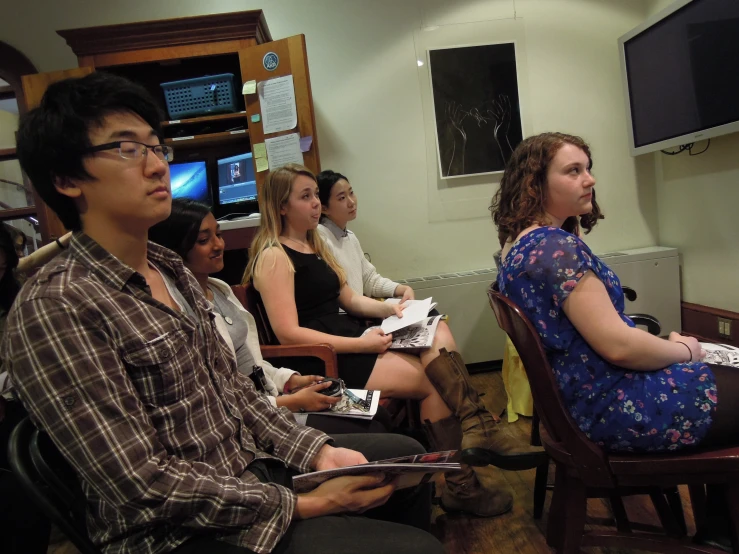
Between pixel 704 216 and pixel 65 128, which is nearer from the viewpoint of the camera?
pixel 65 128

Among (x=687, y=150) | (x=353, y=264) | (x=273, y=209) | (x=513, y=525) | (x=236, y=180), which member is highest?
(x=236, y=180)

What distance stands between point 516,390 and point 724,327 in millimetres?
1412

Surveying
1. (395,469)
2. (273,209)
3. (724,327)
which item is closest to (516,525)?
(395,469)

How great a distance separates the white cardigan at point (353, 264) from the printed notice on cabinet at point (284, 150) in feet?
1.51

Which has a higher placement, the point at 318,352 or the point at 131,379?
the point at 131,379

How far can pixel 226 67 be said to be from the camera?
9.91 feet

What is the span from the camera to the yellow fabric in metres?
2.28

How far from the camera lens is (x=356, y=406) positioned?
1327 millimetres

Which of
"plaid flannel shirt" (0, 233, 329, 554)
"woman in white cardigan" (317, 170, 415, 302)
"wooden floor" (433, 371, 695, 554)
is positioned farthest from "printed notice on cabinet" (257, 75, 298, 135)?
"wooden floor" (433, 371, 695, 554)

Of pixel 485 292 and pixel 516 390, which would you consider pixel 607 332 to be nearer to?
pixel 516 390

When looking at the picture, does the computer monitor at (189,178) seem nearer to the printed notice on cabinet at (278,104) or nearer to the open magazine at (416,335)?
the printed notice on cabinet at (278,104)

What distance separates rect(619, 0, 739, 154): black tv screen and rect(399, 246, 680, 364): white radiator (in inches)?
28.3

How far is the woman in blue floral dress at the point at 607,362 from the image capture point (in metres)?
1.04

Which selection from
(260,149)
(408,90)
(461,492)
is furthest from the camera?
(408,90)
